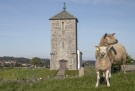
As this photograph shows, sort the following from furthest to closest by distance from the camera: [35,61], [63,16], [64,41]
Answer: [35,61] → [63,16] → [64,41]

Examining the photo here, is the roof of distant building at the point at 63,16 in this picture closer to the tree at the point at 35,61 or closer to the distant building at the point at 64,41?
the distant building at the point at 64,41

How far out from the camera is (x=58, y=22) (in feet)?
240

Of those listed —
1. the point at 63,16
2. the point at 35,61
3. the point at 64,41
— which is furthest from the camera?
the point at 35,61

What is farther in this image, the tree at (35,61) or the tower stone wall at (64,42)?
the tree at (35,61)

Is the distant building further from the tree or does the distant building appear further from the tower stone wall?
the tree

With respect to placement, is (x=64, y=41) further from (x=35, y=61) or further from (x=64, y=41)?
(x=35, y=61)

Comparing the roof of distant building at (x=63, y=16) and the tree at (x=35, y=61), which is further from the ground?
the roof of distant building at (x=63, y=16)

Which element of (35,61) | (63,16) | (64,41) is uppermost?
(63,16)

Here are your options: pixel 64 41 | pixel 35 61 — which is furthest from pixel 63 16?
pixel 35 61

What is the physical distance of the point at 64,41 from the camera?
72.4 m

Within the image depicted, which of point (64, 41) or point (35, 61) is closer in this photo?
point (64, 41)

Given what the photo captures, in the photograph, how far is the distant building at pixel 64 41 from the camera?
72.2m

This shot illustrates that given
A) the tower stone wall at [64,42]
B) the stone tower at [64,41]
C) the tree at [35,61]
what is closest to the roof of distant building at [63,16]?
the stone tower at [64,41]

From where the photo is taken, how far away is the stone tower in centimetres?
7219
